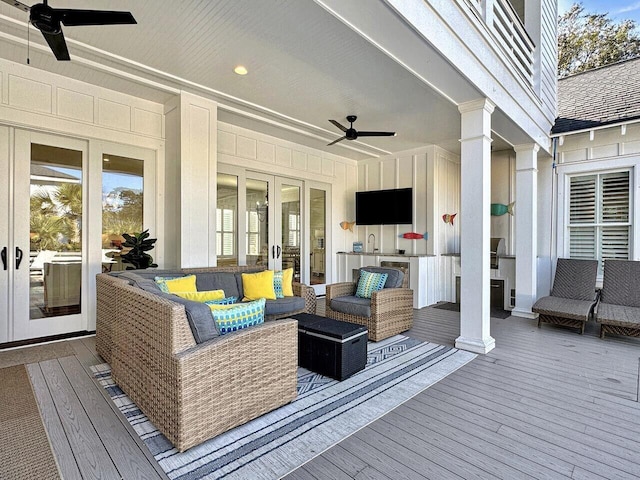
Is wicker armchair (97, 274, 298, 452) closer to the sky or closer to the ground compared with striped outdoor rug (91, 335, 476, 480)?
closer to the sky

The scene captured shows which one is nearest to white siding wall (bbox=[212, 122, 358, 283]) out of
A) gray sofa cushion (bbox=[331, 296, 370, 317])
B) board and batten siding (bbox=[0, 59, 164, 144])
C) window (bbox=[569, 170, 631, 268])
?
board and batten siding (bbox=[0, 59, 164, 144])

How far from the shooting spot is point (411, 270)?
20.8ft

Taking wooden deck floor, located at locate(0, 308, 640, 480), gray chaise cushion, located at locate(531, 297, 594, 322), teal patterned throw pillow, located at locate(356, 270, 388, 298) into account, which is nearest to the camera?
wooden deck floor, located at locate(0, 308, 640, 480)

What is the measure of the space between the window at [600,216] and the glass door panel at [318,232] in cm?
453

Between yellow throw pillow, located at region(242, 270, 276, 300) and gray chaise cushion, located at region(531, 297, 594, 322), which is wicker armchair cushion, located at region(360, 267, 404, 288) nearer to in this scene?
yellow throw pillow, located at region(242, 270, 276, 300)

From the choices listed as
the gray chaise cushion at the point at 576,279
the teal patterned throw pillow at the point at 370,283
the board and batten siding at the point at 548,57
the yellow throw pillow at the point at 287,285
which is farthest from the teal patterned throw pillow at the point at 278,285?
the board and batten siding at the point at 548,57

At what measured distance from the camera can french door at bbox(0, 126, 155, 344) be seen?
3818 millimetres

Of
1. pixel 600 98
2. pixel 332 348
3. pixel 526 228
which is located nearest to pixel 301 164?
pixel 526 228

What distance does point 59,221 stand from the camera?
4156 millimetres

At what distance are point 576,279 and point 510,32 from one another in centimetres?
369

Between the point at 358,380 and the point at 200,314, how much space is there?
1.56 metres

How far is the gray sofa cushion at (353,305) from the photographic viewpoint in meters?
4.18

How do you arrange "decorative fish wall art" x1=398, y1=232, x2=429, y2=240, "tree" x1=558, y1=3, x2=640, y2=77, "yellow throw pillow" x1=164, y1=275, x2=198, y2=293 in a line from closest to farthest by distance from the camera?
"yellow throw pillow" x1=164, y1=275, x2=198, y2=293 < "decorative fish wall art" x1=398, y1=232, x2=429, y2=240 < "tree" x1=558, y1=3, x2=640, y2=77

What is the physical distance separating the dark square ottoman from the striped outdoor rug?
0.08 metres
